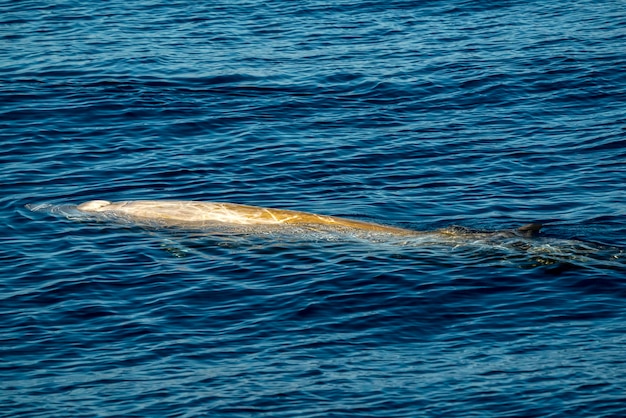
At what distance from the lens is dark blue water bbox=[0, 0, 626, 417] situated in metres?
13.8

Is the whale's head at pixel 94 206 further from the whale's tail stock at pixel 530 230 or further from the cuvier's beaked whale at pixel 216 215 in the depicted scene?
the whale's tail stock at pixel 530 230

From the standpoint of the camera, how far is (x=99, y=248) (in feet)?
62.7

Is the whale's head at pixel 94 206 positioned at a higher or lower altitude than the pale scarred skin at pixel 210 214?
higher

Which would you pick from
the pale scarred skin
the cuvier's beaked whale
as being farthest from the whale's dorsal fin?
the pale scarred skin

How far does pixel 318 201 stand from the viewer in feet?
71.1

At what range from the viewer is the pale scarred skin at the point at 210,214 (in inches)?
777

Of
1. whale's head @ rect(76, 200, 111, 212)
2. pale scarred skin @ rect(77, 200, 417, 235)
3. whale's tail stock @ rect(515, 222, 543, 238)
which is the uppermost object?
whale's head @ rect(76, 200, 111, 212)

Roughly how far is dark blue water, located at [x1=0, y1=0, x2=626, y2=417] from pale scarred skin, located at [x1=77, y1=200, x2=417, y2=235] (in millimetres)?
508

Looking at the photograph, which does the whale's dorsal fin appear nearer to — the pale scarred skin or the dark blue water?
the dark blue water

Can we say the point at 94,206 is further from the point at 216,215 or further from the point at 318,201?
the point at 318,201

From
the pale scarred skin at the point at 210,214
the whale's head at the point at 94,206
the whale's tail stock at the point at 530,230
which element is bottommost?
the whale's tail stock at the point at 530,230

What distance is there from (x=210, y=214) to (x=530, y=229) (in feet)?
19.3

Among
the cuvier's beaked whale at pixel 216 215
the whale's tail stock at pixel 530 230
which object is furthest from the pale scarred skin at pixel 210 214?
the whale's tail stock at pixel 530 230

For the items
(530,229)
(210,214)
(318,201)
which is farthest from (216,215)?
(530,229)
